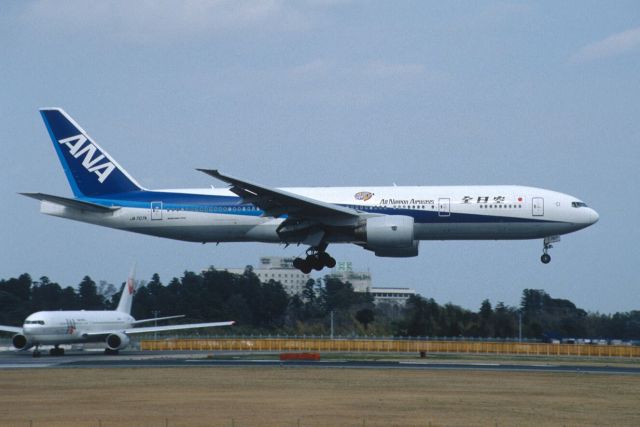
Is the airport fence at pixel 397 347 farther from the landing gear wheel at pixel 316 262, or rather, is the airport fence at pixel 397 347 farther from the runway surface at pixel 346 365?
the landing gear wheel at pixel 316 262

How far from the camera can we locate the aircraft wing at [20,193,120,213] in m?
52.3

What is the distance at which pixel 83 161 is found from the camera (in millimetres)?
58844

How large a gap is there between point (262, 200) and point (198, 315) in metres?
64.9

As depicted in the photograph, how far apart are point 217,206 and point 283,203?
4.72 metres

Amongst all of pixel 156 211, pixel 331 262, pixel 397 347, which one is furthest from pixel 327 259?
pixel 397 347

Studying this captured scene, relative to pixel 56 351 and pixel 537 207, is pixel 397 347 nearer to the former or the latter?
pixel 56 351

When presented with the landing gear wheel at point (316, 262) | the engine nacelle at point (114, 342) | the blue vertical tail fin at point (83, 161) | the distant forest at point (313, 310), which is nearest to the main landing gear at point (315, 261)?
the landing gear wheel at point (316, 262)

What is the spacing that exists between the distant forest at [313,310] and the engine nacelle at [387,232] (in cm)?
3980

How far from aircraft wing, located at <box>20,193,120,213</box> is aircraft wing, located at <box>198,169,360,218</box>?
923cm

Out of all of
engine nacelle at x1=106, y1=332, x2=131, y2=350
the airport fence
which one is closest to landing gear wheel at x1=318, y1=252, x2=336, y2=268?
the airport fence

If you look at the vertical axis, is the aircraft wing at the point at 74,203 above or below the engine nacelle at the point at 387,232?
above

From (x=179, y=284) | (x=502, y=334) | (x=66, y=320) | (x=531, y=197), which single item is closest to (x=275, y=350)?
(x=66, y=320)

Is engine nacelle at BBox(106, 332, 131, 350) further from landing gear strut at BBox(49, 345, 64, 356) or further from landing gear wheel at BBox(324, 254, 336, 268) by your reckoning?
landing gear wheel at BBox(324, 254, 336, 268)

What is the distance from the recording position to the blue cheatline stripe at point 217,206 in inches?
1976
